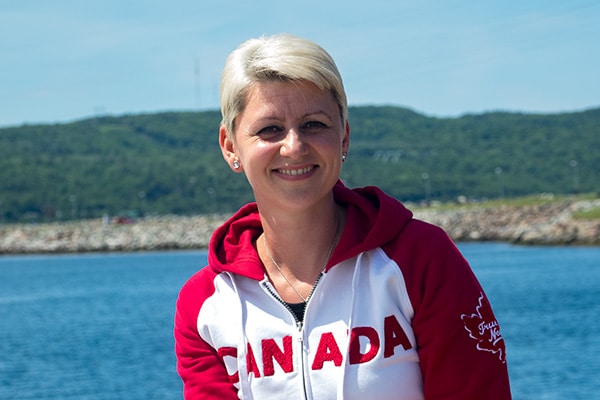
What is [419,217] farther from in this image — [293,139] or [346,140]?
[293,139]

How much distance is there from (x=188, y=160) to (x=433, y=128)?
152ft

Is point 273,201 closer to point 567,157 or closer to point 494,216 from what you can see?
point 494,216

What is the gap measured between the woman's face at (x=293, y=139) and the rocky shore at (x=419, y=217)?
222 ft

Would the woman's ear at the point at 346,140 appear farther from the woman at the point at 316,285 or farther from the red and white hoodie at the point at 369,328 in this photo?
the red and white hoodie at the point at 369,328

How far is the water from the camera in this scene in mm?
25703

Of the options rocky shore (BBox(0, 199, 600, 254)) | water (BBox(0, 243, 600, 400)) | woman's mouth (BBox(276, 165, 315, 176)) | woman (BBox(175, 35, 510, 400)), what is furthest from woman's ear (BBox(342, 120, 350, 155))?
rocky shore (BBox(0, 199, 600, 254))

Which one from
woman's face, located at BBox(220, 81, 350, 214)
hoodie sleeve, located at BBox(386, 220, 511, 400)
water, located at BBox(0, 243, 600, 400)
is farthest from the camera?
water, located at BBox(0, 243, 600, 400)

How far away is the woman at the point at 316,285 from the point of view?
92.4 inches

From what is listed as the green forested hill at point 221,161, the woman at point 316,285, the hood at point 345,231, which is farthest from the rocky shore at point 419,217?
the woman at point 316,285

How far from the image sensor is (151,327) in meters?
39.7

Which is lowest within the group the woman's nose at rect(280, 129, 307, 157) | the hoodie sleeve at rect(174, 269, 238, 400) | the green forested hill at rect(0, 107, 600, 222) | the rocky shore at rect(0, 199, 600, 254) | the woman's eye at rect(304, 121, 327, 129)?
the hoodie sleeve at rect(174, 269, 238, 400)

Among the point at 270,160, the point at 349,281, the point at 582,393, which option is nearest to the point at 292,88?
the point at 270,160

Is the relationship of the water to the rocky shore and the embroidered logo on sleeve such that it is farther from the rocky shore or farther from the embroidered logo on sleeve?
the embroidered logo on sleeve

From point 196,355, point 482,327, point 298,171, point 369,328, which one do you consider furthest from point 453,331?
point 196,355
